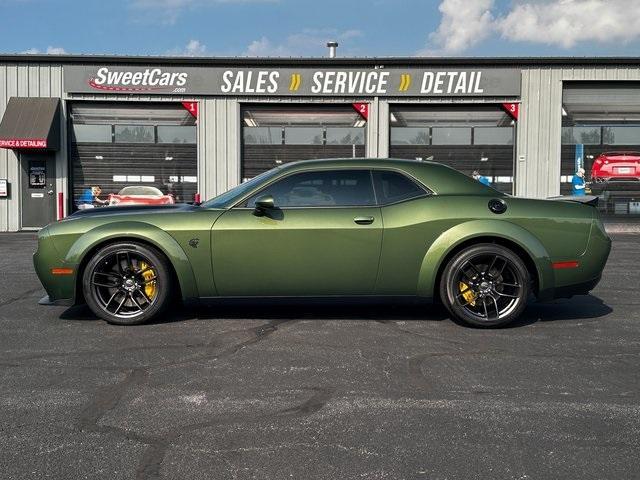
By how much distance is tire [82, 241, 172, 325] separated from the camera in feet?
18.1

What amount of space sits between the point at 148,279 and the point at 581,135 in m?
16.7

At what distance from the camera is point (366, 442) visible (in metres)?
3.05

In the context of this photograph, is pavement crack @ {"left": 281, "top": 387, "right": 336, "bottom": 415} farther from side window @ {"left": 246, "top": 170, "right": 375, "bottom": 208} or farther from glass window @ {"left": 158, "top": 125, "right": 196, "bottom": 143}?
glass window @ {"left": 158, "top": 125, "right": 196, "bottom": 143}

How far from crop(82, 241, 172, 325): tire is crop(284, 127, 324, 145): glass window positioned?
46.9 ft

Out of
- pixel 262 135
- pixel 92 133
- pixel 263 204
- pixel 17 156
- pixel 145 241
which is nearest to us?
pixel 263 204

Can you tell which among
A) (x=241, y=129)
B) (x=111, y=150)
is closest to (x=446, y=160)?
(x=241, y=129)

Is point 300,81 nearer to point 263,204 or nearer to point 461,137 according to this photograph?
point 461,137

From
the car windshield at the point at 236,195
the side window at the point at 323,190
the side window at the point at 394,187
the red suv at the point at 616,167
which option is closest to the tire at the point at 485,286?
the side window at the point at 394,187

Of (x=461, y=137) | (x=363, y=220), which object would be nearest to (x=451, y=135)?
(x=461, y=137)

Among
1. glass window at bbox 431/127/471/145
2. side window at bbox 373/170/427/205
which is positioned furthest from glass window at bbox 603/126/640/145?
side window at bbox 373/170/427/205

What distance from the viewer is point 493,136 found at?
19.4 meters

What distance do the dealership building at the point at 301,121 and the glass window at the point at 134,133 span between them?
0.03 meters

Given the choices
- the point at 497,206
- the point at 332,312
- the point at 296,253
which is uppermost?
the point at 497,206

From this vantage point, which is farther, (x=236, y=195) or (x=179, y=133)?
(x=179, y=133)
